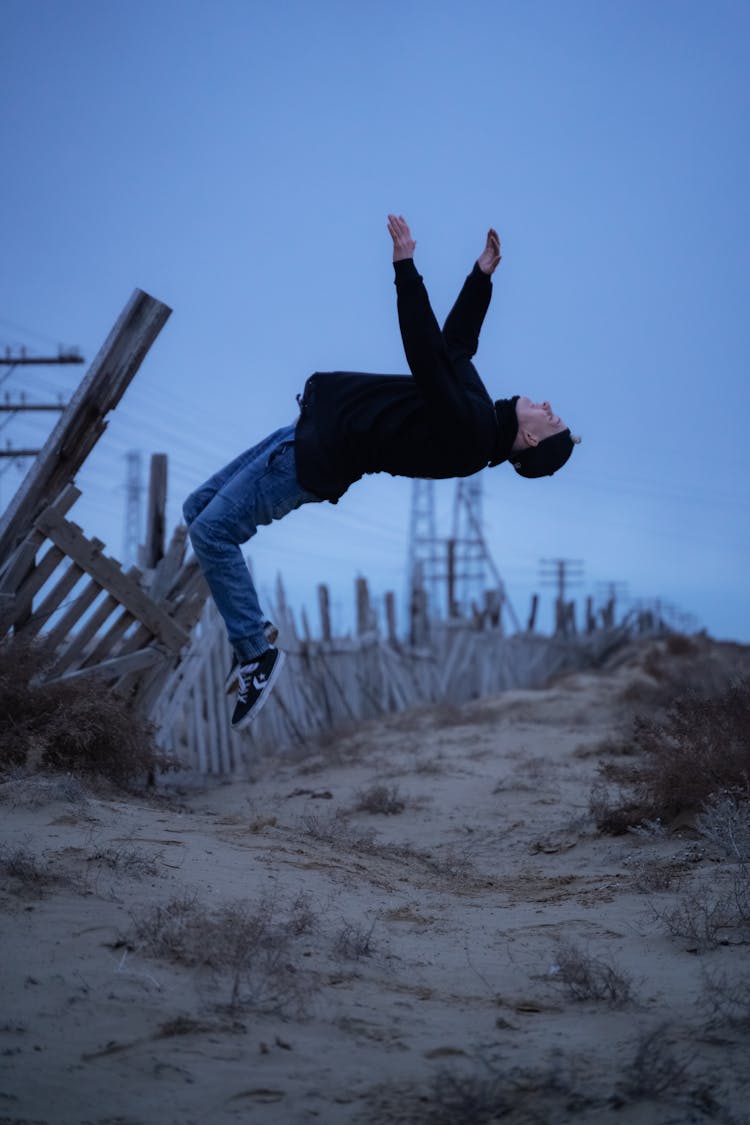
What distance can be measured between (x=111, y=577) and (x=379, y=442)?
12.4 feet

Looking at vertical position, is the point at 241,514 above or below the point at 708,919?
above

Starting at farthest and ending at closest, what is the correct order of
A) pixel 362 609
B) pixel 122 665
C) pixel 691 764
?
pixel 362 609, pixel 122 665, pixel 691 764

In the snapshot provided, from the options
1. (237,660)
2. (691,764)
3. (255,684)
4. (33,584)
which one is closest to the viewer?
(255,684)

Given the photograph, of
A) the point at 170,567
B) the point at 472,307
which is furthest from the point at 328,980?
the point at 170,567

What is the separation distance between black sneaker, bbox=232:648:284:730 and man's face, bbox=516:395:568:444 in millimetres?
1533

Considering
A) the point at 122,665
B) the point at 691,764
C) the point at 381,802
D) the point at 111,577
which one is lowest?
the point at 381,802

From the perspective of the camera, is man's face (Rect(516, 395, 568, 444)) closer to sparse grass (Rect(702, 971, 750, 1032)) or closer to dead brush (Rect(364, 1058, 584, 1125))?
sparse grass (Rect(702, 971, 750, 1032))

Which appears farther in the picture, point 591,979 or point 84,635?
point 84,635

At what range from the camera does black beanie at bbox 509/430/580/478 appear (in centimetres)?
451

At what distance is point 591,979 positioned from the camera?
335 cm

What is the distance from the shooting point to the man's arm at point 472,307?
4.61 m

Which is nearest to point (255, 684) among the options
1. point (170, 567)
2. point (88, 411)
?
point (88, 411)

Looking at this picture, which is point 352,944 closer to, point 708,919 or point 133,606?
point 708,919

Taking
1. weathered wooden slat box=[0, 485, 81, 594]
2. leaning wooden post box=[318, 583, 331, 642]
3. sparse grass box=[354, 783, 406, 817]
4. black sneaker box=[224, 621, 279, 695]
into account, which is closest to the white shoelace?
black sneaker box=[224, 621, 279, 695]
